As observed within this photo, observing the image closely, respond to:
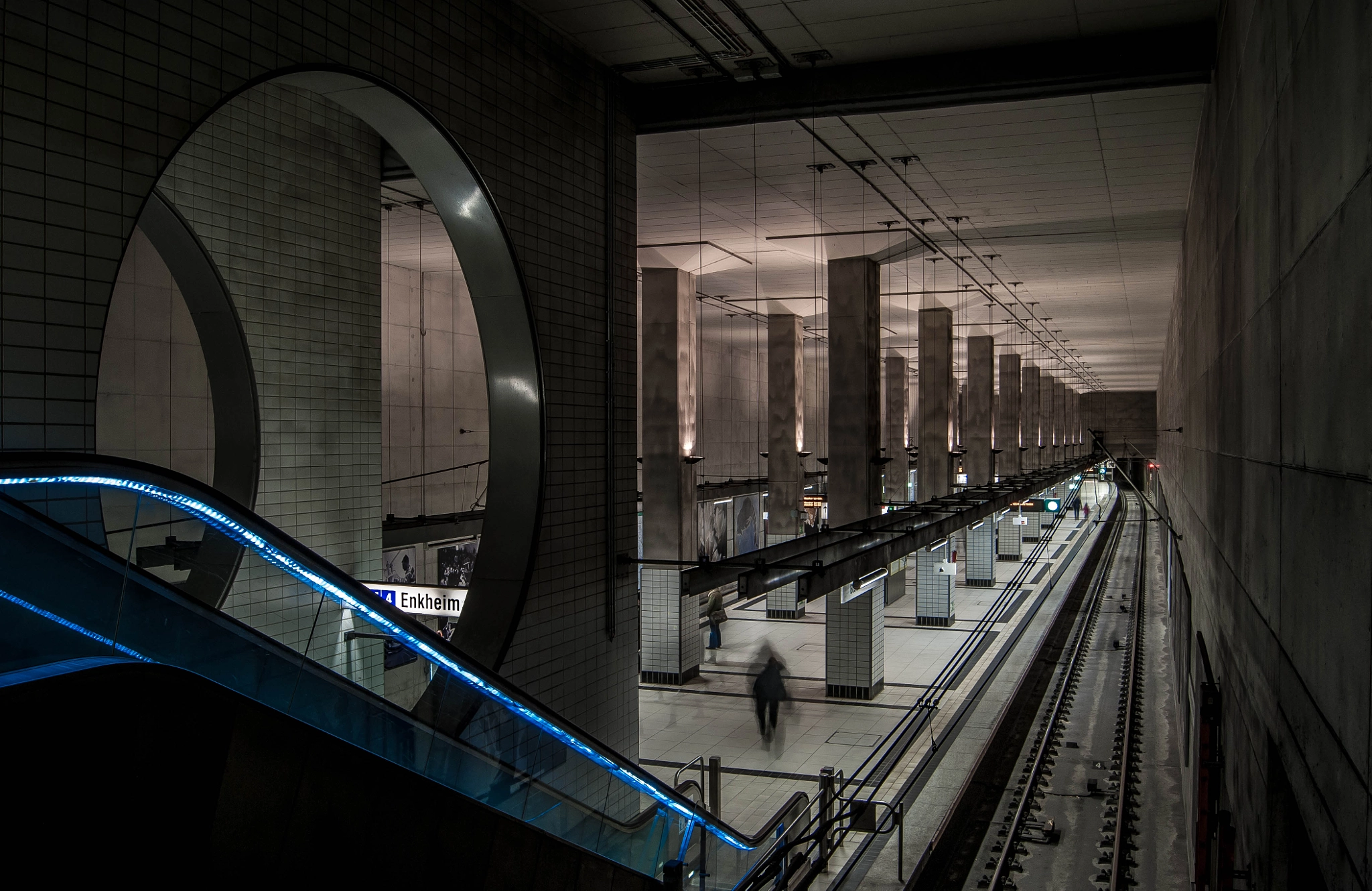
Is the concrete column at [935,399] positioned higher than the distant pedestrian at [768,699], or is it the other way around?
the concrete column at [935,399]

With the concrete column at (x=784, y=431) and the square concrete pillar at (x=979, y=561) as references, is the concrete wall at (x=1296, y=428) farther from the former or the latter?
the square concrete pillar at (x=979, y=561)

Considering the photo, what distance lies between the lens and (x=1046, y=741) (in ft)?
44.1

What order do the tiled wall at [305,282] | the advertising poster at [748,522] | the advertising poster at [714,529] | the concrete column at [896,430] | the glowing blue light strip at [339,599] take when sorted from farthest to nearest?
the concrete column at [896,430] → the advertising poster at [748,522] → the advertising poster at [714,529] → the tiled wall at [305,282] → the glowing blue light strip at [339,599]

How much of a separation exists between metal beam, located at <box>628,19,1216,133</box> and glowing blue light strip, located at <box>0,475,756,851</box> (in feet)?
16.0

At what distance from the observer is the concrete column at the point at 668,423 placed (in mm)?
15367

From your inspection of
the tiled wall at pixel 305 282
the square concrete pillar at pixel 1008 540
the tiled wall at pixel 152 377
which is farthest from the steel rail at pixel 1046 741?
the tiled wall at pixel 152 377

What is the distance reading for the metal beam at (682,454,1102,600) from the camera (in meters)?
7.67

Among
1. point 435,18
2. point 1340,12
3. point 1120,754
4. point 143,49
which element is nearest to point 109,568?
point 143,49

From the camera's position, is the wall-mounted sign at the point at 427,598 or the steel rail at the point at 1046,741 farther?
the steel rail at the point at 1046,741

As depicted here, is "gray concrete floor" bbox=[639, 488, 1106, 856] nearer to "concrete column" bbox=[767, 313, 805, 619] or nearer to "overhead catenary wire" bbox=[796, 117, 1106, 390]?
"concrete column" bbox=[767, 313, 805, 619]

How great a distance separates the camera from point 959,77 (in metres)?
7.42

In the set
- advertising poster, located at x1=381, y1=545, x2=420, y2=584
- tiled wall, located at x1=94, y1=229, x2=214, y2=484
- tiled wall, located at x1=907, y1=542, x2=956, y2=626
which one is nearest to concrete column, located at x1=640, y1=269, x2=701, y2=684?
advertising poster, located at x1=381, y1=545, x2=420, y2=584

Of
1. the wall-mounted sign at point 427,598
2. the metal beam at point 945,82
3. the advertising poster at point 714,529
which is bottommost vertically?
the advertising poster at point 714,529

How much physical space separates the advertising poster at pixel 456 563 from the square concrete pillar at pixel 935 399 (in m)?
9.26
